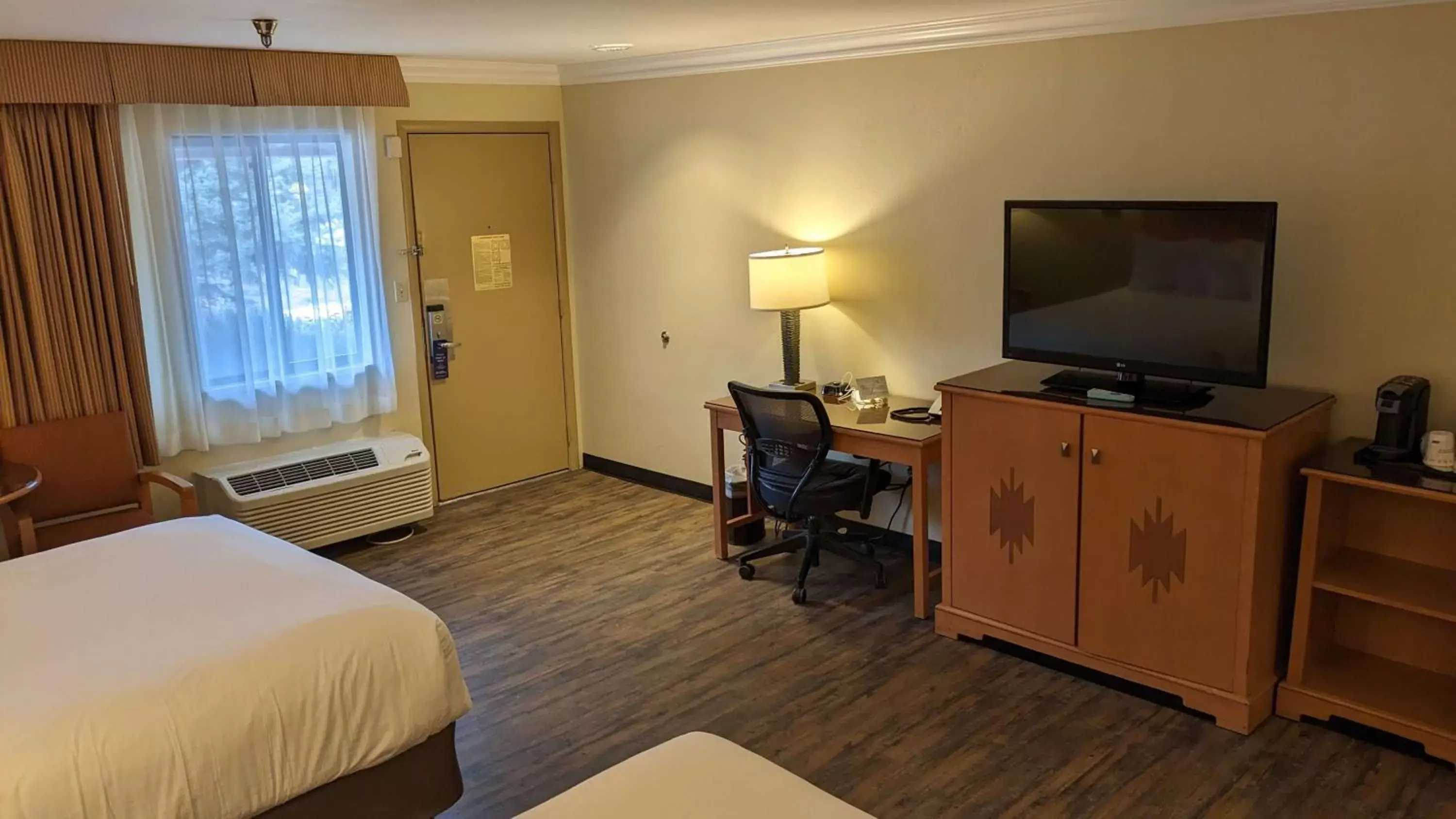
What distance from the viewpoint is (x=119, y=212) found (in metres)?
4.54

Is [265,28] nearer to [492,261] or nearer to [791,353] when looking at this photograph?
[492,261]

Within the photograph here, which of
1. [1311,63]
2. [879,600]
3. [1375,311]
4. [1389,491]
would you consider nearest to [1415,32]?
[1311,63]

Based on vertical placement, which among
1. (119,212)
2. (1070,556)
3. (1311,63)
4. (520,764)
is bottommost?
(520,764)

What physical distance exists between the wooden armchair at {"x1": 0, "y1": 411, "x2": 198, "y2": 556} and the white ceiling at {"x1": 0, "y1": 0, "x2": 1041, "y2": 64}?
151cm

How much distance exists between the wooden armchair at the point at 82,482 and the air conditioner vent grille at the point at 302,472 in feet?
1.02

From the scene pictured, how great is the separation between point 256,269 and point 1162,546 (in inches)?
157

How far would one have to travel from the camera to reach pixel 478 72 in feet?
18.5

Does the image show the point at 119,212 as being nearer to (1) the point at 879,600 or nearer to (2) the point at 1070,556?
(1) the point at 879,600

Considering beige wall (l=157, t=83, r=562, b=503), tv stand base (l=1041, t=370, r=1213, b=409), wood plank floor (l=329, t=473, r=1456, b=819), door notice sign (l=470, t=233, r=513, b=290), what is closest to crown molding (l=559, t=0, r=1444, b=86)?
beige wall (l=157, t=83, r=562, b=503)

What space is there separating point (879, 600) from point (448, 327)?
2.73m

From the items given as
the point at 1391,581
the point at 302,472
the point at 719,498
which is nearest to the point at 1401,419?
the point at 1391,581

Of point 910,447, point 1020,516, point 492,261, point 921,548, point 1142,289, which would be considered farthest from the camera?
point 492,261

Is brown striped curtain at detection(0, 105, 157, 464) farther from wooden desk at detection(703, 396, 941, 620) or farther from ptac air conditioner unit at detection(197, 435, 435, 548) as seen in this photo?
wooden desk at detection(703, 396, 941, 620)

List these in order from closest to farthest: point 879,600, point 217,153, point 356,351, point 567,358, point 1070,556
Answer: point 1070,556 < point 879,600 < point 217,153 < point 356,351 < point 567,358
